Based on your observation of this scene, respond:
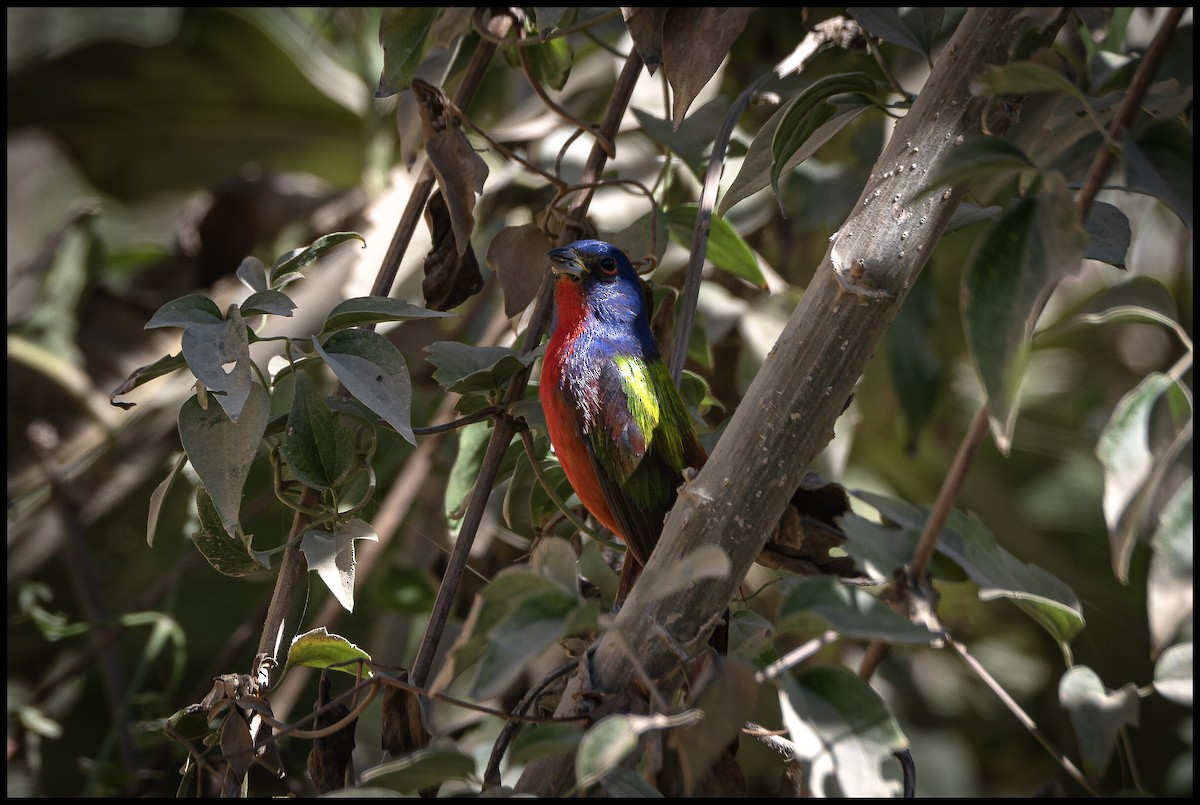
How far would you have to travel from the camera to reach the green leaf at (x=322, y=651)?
4.06 ft

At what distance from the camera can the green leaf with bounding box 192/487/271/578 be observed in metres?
1.29

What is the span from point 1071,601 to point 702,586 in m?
0.66

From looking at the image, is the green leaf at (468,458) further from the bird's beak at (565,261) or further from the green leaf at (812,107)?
the green leaf at (812,107)

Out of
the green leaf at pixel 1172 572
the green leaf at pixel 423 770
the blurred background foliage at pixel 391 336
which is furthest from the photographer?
the blurred background foliage at pixel 391 336

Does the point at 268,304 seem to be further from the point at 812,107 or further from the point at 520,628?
the point at 812,107

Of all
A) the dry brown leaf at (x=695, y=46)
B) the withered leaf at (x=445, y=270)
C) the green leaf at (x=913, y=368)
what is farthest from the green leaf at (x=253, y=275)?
the green leaf at (x=913, y=368)

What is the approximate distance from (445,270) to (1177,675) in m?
1.10

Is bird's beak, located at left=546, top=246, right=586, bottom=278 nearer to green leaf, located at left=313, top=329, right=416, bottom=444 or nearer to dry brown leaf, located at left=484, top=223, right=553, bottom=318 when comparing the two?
dry brown leaf, located at left=484, top=223, right=553, bottom=318

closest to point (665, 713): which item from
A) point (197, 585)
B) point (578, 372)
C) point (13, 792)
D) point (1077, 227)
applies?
point (1077, 227)

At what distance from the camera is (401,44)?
4.87 ft

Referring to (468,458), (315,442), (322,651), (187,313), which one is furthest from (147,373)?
(468,458)

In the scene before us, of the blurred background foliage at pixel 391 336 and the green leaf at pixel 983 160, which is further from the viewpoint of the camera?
the blurred background foliage at pixel 391 336

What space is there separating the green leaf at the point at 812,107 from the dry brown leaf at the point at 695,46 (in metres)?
0.14

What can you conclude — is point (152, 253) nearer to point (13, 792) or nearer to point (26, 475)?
point (26, 475)
